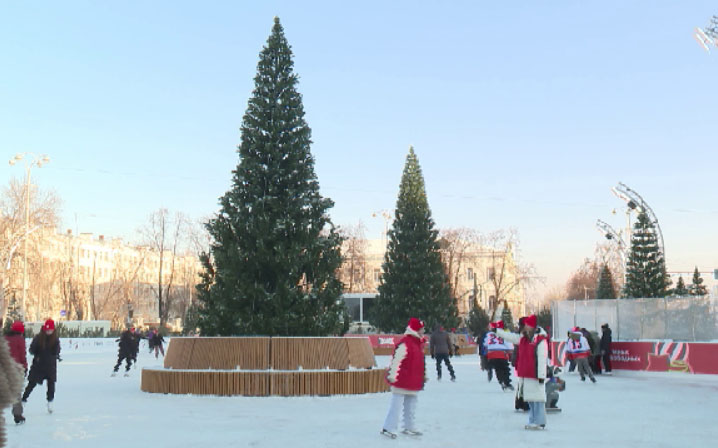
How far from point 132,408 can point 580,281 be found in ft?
379

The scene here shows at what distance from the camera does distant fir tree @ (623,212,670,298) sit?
190ft

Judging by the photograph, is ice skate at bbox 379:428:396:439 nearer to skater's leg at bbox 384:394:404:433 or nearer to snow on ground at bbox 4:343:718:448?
skater's leg at bbox 384:394:404:433

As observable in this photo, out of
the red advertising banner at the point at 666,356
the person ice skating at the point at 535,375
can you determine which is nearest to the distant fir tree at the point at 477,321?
the red advertising banner at the point at 666,356

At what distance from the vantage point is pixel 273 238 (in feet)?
62.6

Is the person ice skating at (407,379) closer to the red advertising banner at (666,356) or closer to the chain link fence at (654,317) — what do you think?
the red advertising banner at (666,356)

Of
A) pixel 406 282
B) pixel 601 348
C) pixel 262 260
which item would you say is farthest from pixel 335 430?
pixel 406 282

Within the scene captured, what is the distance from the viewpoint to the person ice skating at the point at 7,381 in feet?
12.8

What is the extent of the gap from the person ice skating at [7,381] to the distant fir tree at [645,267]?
5835cm

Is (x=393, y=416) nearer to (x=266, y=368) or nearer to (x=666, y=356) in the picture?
(x=266, y=368)

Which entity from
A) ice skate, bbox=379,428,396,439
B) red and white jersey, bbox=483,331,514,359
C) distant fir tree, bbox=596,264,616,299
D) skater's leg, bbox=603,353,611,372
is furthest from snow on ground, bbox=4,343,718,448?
distant fir tree, bbox=596,264,616,299

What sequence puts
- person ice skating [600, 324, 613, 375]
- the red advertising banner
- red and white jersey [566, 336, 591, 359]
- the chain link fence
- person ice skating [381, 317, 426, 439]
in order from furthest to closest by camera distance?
the chain link fence, person ice skating [600, 324, 613, 375], the red advertising banner, red and white jersey [566, 336, 591, 359], person ice skating [381, 317, 426, 439]

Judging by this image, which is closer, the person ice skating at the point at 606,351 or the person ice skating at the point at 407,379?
the person ice skating at the point at 407,379

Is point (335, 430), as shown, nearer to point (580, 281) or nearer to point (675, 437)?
point (675, 437)

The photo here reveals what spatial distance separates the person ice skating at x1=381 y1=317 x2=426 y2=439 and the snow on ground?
272 mm
